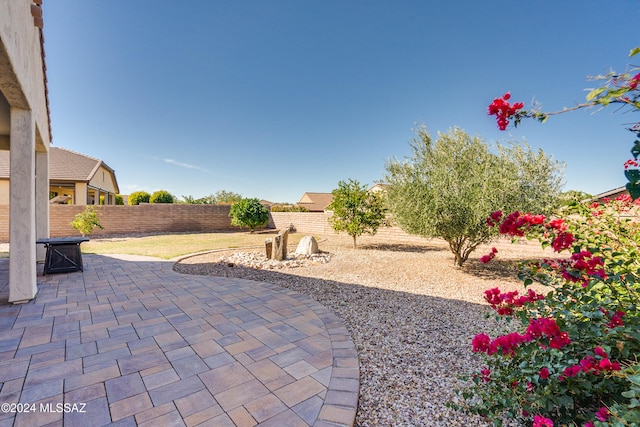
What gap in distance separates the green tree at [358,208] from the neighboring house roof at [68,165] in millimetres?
17851

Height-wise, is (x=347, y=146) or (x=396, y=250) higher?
(x=347, y=146)

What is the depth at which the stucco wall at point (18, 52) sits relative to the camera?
2666 millimetres

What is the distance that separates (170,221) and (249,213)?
547 centimetres

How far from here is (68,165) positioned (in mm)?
18375

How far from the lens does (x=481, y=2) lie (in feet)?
21.2

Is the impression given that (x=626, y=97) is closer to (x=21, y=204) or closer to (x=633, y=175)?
(x=633, y=175)

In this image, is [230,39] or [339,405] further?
[230,39]

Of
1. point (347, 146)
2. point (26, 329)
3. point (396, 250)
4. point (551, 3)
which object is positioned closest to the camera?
point (26, 329)

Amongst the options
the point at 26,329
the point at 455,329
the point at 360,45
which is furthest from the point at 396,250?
the point at 26,329

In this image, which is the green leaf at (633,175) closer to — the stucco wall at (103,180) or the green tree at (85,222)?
the green tree at (85,222)

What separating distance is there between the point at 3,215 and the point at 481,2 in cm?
2025

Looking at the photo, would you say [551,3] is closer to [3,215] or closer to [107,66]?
[107,66]

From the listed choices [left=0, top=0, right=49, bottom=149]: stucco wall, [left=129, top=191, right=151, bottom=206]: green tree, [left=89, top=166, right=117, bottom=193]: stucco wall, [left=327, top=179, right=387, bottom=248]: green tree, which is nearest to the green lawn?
[left=327, top=179, right=387, bottom=248]: green tree

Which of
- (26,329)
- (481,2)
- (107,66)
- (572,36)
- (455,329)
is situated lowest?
(455,329)
